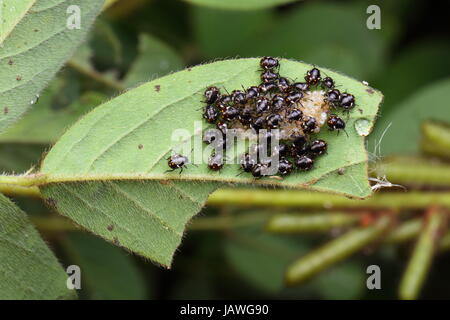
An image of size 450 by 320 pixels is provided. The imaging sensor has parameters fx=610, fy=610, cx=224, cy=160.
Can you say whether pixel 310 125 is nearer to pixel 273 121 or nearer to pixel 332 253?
pixel 273 121

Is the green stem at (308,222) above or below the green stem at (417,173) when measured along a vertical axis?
below

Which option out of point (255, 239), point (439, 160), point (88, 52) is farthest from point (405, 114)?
point (88, 52)

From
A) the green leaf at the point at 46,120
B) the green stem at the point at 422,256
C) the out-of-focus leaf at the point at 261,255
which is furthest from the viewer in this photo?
the out-of-focus leaf at the point at 261,255

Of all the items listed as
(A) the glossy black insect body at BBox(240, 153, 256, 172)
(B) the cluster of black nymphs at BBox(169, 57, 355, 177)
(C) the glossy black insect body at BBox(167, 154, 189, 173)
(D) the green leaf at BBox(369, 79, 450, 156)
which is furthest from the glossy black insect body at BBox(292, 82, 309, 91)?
(D) the green leaf at BBox(369, 79, 450, 156)

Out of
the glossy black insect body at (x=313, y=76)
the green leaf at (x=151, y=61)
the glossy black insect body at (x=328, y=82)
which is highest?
the green leaf at (x=151, y=61)

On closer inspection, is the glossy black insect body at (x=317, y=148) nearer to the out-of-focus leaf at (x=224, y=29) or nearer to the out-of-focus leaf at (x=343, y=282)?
the out-of-focus leaf at (x=343, y=282)

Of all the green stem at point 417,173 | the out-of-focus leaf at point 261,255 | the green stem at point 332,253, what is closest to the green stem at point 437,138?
the green stem at point 417,173

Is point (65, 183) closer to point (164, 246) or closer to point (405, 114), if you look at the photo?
point (164, 246)

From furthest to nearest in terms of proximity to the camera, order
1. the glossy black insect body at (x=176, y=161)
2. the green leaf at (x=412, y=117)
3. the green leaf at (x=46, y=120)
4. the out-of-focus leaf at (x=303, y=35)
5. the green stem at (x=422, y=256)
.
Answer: the out-of-focus leaf at (x=303, y=35)
the green leaf at (x=412, y=117)
the green leaf at (x=46, y=120)
the green stem at (x=422, y=256)
the glossy black insect body at (x=176, y=161)
